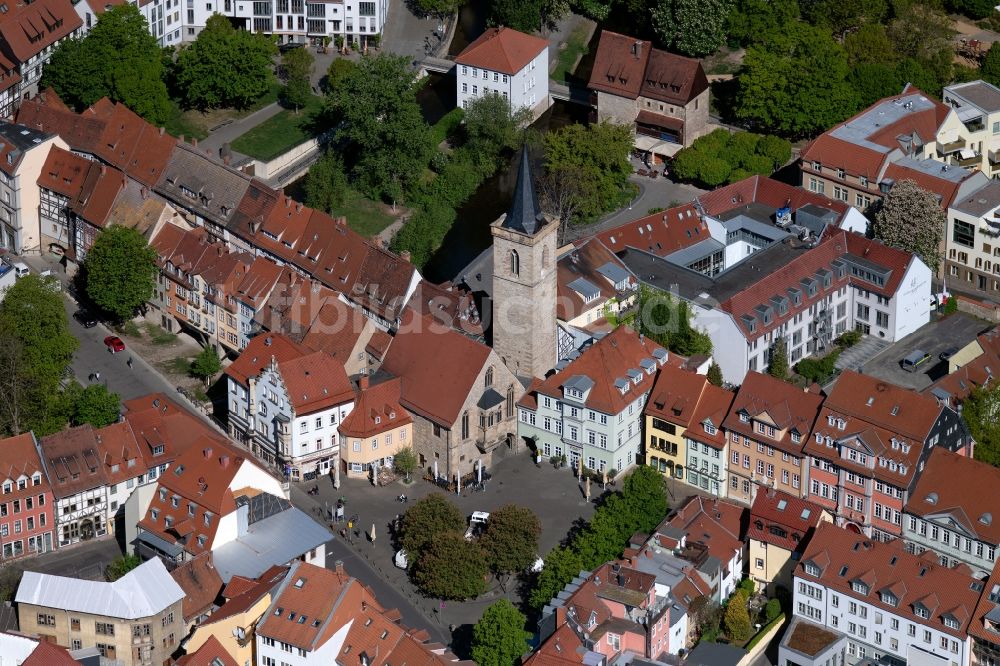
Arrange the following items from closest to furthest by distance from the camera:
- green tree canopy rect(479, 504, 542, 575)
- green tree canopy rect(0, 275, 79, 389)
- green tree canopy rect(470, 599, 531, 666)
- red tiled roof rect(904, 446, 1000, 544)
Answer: green tree canopy rect(470, 599, 531, 666) → red tiled roof rect(904, 446, 1000, 544) → green tree canopy rect(479, 504, 542, 575) → green tree canopy rect(0, 275, 79, 389)

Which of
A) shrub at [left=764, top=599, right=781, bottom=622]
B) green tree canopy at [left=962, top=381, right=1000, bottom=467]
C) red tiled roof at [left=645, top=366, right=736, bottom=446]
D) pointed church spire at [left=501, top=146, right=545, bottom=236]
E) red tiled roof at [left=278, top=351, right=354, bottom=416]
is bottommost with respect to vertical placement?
shrub at [left=764, top=599, right=781, bottom=622]

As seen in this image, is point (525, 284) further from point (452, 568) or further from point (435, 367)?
point (452, 568)

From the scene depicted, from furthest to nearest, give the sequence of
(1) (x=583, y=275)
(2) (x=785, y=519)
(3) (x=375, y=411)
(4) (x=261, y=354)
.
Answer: (1) (x=583, y=275) → (4) (x=261, y=354) → (3) (x=375, y=411) → (2) (x=785, y=519)

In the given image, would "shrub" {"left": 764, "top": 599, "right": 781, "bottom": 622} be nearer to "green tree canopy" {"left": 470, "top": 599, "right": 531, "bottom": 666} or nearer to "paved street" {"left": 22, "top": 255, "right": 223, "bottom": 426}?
"green tree canopy" {"left": 470, "top": 599, "right": 531, "bottom": 666}

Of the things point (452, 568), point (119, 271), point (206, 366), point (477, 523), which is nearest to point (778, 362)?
point (477, 523)

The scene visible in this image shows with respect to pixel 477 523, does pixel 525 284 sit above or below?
above

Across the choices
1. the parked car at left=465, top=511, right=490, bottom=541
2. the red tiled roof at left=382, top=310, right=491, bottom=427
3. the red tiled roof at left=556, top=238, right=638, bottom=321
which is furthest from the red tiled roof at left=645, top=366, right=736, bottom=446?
the parked car at left=465, top=511, right=490, bottom=541
